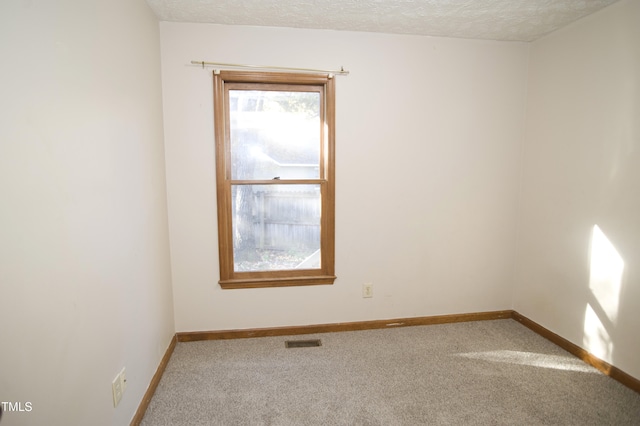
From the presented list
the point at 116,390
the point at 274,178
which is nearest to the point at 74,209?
the point at 116,390

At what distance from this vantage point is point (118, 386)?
1595 millimetres

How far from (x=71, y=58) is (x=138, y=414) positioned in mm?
1790

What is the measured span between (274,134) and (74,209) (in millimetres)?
1626

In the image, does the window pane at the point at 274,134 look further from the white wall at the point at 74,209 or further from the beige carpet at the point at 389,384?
the beige carpet at the point at 389,384

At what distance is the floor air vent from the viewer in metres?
2.61

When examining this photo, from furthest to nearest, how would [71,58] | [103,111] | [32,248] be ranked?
[103,111], [71,58], [32,248]

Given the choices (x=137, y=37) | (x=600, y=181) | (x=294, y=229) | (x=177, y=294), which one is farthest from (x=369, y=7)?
(x=177, y=294)

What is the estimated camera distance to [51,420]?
1099mm

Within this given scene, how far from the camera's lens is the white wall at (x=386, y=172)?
2.50 metres

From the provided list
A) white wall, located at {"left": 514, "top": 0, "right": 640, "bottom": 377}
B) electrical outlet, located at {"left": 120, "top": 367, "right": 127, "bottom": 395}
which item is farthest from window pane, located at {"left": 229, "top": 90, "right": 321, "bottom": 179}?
white wall, located at {"left": 514, "top": 0, "right": 640, "bottom": 377}

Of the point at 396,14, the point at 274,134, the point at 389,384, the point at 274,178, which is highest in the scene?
the point at 396,14

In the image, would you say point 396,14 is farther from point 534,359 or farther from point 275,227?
point 534,359

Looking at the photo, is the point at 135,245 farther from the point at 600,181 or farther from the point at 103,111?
the point at 600,181

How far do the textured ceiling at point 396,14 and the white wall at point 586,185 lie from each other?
0.28 metres
